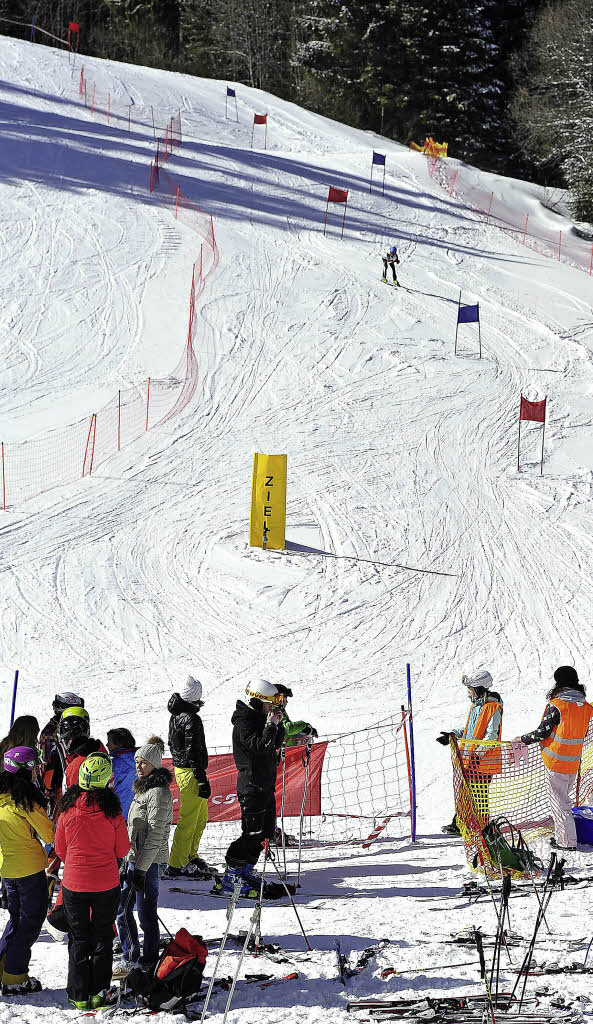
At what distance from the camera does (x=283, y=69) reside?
51.1 meters

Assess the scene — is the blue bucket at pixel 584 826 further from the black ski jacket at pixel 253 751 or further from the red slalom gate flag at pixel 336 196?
the red slalom gate flag at pixel 336 196

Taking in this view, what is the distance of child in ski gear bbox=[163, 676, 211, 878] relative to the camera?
6422 millimetres

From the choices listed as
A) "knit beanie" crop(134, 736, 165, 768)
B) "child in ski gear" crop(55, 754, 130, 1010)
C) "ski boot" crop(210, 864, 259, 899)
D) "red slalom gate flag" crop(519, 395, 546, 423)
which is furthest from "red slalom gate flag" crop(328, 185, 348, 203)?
"child in ski gear" crop(55, 754, 130, 1010)

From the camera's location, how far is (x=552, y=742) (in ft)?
22.4

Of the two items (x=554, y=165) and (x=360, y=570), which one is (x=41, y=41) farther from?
(x=360, y=570)

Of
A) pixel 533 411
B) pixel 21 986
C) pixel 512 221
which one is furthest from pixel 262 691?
pixel 512 221

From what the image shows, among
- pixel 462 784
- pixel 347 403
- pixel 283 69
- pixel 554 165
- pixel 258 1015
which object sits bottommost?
pixel 258 1015

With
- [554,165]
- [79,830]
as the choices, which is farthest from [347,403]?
[554,165]

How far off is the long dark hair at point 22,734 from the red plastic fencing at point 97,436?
33.6ft

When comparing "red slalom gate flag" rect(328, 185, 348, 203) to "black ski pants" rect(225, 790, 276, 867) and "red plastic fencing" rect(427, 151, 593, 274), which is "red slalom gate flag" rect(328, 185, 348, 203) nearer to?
"red plastic fencing" rect(427, 151, 593, 274)

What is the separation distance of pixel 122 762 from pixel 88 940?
1.13m

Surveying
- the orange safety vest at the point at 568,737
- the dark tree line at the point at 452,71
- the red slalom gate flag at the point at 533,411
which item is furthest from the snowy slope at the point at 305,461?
the dark tree line at the point at 452,71

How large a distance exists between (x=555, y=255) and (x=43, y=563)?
20.3m

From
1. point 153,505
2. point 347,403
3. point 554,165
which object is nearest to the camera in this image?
point 153,505
